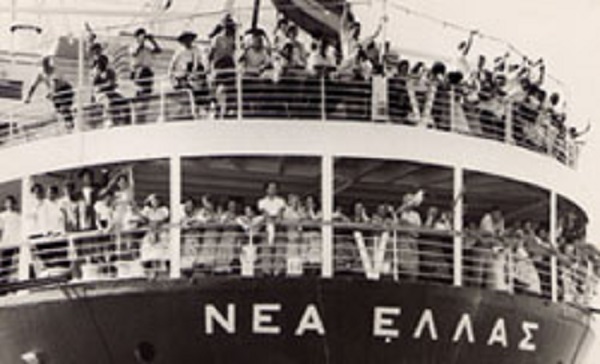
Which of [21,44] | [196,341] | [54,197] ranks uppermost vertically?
[21,44]

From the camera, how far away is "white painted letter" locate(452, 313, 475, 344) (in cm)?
2417

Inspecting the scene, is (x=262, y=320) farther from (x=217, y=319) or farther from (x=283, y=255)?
(x=283, y=255)

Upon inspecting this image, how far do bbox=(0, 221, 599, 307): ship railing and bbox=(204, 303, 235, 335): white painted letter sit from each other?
0.49 m

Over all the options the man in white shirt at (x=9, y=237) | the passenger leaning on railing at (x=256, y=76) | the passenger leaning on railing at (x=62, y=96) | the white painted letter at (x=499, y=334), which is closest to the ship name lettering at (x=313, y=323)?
the white painted letter at (x=499, y=334)

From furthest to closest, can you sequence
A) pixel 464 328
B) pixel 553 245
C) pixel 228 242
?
pixel 553 245
pixel 464 328
pixel 228 242

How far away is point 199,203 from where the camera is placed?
27.0 m

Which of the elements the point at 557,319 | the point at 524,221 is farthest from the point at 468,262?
the point at 524,221

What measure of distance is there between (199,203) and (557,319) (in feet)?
17.0

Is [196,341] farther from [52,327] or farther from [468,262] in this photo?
[468,262]

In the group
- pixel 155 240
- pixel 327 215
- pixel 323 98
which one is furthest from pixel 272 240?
pixel 323 98

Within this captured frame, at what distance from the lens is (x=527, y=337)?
25078mm

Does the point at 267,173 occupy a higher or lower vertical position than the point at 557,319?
higher

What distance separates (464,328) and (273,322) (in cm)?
251

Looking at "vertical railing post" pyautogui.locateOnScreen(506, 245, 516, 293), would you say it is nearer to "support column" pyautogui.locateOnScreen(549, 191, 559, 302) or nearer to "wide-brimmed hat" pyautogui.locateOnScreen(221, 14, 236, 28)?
"support column" pyautogui.locateOnScreen(549, 191, 559, 302)
